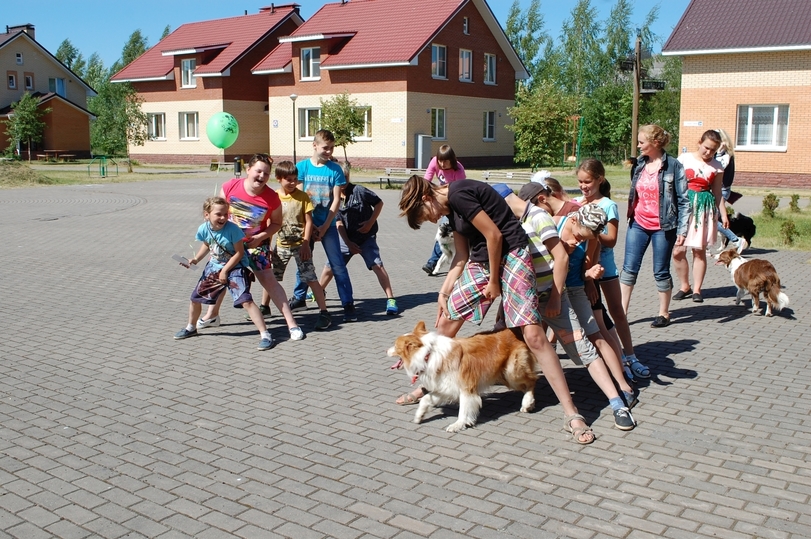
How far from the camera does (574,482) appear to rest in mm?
4469

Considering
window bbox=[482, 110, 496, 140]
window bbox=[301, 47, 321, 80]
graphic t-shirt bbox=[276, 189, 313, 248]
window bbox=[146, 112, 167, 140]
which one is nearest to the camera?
graphic t-shirt bbox=[276, 189, 313, 248]

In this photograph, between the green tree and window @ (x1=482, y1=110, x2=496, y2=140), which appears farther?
window @ (x1=482, y1=110, x2=496, y2=140)

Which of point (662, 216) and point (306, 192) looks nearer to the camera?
point (662, 216)

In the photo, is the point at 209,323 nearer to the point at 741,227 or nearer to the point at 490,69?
the point at 741,227

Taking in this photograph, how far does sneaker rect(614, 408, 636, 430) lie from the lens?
17.2ft

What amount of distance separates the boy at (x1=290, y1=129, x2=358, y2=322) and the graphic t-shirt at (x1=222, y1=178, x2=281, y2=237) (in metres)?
0.85

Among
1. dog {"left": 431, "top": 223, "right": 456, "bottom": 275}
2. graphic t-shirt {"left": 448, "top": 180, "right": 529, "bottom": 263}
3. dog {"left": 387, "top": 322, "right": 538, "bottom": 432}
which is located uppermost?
graphic t-shirt {"left": 448, "top": 180, "right": 529, "bottom": 263}

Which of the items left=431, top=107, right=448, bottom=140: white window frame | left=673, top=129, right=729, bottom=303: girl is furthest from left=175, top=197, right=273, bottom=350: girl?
left=431, top=107, right=448, bottom=140: white window frame

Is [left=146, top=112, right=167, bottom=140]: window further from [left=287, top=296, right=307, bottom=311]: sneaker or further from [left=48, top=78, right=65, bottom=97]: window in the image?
[left=287, top=296, right=307, bottom=311]: sneaker

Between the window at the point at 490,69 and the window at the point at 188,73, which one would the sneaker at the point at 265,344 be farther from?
the window at the point at 188,73

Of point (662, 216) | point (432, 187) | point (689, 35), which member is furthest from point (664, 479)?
point (689, 35)

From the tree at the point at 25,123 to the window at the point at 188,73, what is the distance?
1223cm

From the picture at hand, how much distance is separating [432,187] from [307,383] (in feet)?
6.63

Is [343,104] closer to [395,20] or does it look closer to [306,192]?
[395,20]
